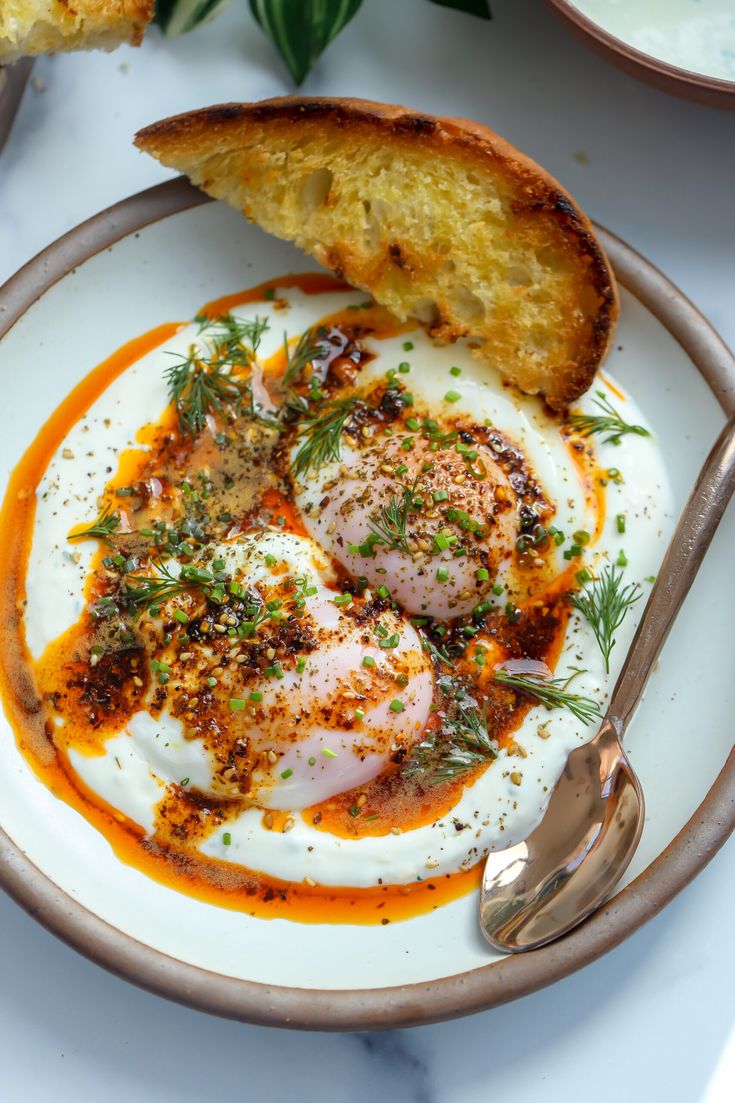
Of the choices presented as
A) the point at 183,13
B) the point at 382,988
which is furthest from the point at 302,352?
the point at 382,988

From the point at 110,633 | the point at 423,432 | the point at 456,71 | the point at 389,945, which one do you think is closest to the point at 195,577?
the point at 110,633

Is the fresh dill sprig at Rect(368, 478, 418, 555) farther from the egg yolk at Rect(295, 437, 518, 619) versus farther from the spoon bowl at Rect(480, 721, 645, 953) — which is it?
the spoon bowl at Rect(480, 721, 645, 953)

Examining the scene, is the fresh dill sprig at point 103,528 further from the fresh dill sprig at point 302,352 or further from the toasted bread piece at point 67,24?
the toasted bread piece at point 67,24

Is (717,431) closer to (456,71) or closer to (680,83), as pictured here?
(680,83)

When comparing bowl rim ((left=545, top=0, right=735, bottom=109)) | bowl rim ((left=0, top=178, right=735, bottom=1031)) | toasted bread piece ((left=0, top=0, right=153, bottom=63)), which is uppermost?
bowl rim ((left=545, top=0, right=735, bottom=109))

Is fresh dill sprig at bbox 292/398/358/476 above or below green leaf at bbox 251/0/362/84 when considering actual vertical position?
below

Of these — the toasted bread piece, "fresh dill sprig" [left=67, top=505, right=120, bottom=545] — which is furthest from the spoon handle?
the toasted bread piece
